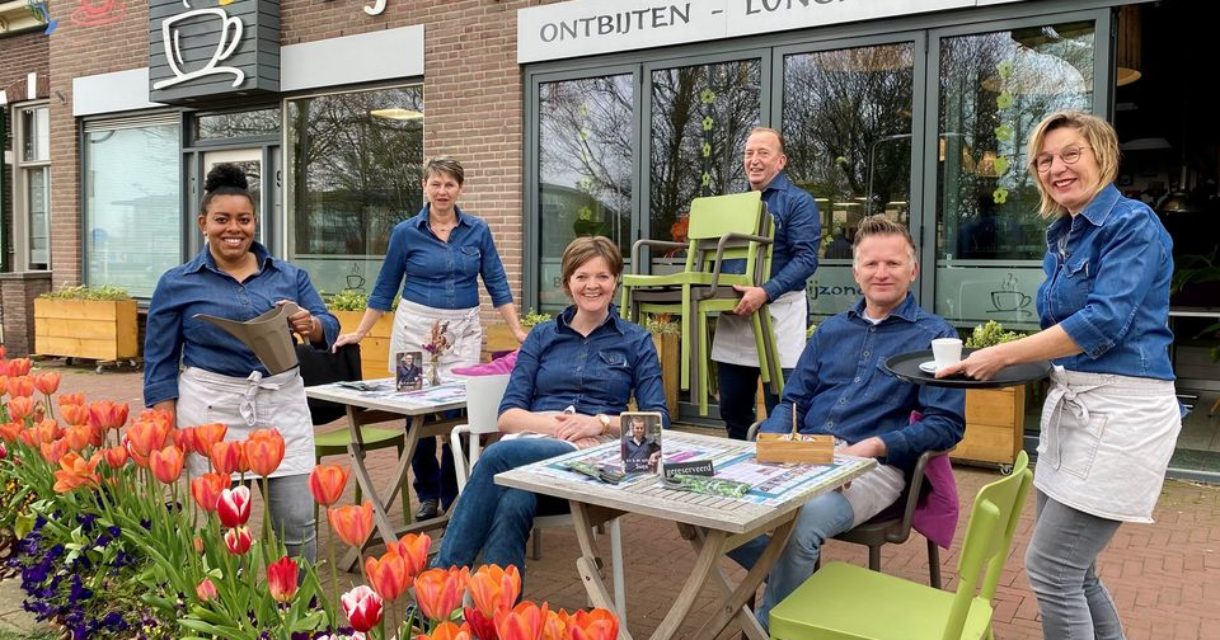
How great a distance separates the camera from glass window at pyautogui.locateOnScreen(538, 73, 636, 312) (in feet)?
26.1

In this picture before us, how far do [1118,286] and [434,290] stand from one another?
10.7ft

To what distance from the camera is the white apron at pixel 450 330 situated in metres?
4.84

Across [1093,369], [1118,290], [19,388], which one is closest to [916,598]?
[1093,369]

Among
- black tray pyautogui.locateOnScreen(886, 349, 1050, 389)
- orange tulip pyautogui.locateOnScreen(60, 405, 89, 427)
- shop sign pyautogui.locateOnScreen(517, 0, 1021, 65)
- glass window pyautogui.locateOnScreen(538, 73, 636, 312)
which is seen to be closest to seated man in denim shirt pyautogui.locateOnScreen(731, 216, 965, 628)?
black tray pyautogui.locateOnScreen(886, 349, 1050, 389)

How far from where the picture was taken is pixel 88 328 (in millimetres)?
10797

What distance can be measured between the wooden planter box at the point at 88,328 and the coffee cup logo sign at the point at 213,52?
2.54 meters

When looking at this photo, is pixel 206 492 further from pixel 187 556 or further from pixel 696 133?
pixel 696 133

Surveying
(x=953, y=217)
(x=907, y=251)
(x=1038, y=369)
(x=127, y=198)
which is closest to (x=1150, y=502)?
(x=1038, y=369)

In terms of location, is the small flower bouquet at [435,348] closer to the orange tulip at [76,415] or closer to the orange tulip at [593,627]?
the orange tulip at [76,415]

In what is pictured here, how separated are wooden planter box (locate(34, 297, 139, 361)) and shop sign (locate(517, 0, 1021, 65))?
5780 millimetres

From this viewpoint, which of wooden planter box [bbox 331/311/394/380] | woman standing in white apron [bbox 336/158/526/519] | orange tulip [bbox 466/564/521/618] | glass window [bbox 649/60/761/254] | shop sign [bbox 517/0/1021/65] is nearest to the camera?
orange tulip [bbox 466/564/521/618]

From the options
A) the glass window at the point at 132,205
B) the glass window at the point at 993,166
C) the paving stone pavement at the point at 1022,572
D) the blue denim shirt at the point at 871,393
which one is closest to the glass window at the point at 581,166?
the glass window at the point at 993,166

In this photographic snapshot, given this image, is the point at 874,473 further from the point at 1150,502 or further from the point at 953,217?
the point at 953,217

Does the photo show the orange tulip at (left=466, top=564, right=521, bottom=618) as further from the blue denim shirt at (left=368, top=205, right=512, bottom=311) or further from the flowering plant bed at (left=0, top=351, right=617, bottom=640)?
the blue denim shirt at (left=368, top=205, right=512, bottom=311)
